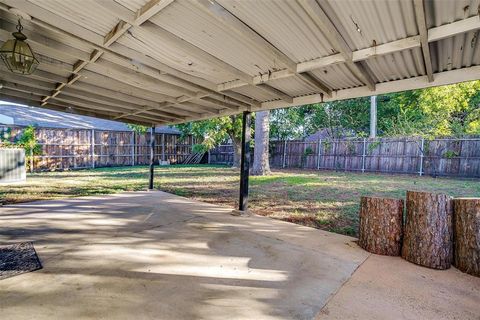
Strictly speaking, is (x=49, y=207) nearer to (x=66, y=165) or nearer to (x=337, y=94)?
(x=337, y=94)

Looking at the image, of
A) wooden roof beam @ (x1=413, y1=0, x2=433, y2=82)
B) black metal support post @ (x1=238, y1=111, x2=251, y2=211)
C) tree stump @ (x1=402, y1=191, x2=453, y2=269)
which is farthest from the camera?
black metal support post @ (x1=238, y1=111, x2=251, y2=211)

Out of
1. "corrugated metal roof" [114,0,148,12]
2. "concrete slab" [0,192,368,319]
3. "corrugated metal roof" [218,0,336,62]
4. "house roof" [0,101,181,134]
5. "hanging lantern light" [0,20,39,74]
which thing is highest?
"house roof" [0,101,181,134]

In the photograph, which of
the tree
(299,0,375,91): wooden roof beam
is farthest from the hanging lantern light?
the tree

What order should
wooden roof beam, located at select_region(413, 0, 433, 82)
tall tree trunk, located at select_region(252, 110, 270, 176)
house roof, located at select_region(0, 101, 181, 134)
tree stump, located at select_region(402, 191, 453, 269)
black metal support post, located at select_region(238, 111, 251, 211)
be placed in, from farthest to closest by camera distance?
house roof, located at select_region(0, 101, 181, 134) → tall tree trunk, located at select_region(252, 110, 270, 176) → black metal support post, located at select_region(238, 111, 251, 211) → tree stump, located at select_region(402, 191, 453, 269) → wooden roof beam, located at select_region(413, 0, 433, 82)

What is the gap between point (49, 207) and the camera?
17.3 feet

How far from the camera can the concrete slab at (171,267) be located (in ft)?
6.57

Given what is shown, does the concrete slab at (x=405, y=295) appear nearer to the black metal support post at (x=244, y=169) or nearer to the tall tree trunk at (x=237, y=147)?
the black metal support post at (x=244, y=169)

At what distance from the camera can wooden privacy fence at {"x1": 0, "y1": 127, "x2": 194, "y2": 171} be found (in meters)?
13.8

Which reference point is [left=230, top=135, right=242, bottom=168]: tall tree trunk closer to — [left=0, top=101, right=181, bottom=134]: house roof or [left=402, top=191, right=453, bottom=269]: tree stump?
[left=0, top=101, right=181, bottom=134]: house roof

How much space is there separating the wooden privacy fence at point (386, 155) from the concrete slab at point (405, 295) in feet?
34.4

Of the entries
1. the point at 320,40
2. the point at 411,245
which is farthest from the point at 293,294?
the point at 320,40

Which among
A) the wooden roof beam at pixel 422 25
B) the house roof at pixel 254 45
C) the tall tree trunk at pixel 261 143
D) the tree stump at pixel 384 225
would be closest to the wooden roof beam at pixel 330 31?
the house roof at pixel 254 45

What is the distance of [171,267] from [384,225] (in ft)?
8.27

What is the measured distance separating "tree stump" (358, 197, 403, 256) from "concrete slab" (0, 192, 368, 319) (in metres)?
0.21
